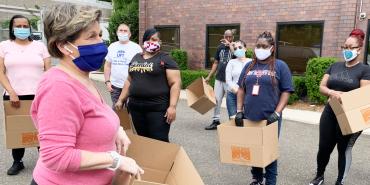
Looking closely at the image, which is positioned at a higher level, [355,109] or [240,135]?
[355,109]

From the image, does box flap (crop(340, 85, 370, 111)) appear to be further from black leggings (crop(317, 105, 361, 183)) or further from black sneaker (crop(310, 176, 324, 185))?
black sneaker (crop(310, 176, 324, 185))

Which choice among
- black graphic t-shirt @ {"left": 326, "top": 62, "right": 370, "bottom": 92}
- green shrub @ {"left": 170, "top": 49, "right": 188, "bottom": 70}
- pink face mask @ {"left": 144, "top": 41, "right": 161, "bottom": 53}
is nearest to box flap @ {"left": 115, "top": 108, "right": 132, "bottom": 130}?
pink face mask @ {"left": 144, "top": 41, "right": 161, "bottom": 53}

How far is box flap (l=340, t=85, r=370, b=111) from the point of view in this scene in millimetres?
3441

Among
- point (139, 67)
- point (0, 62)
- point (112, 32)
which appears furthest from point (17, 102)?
point (112, 32)

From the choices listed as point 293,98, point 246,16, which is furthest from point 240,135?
point 246,16

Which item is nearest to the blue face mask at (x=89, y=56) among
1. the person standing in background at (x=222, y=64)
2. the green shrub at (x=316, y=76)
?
the person standing in background at (x=222, y=64)

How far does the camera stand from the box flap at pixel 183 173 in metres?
1.96

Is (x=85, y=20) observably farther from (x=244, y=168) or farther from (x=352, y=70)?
(x=244, y=168)

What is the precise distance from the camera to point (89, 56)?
5.38ft

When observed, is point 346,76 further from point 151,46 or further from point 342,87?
point 151,46

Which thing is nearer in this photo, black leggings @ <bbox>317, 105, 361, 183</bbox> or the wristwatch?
the wristwatch

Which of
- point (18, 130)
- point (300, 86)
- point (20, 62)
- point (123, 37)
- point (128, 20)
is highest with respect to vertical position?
point (128, 20)

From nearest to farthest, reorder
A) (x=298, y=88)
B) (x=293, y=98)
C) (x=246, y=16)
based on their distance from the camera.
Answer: (x=293, y=98) < (x=298, y=88) < (x=246, y=16)

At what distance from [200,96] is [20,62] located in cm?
315
